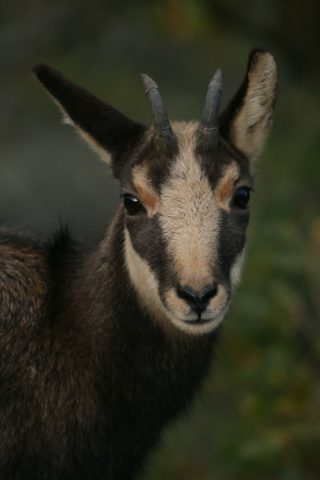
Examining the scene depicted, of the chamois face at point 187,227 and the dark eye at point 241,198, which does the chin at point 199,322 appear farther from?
the dark eye at point 241,198

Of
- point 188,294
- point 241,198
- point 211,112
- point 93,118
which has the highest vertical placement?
point 211,112

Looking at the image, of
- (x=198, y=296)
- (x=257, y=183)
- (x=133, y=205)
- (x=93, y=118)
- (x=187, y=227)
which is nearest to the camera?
(x=198, y=296)

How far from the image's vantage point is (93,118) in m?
9.58

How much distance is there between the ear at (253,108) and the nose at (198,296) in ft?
5.47

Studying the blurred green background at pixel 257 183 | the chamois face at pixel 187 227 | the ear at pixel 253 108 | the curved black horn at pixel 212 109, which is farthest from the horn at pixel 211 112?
the blurred green background at pixel 257 183

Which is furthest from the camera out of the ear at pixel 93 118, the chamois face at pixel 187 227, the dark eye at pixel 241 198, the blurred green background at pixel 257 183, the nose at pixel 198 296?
the blurred green background at pixel 257 183

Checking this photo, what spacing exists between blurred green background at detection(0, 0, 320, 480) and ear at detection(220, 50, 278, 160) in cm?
153

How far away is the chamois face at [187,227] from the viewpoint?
868 centimetres

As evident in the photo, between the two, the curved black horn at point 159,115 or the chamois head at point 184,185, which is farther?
the curved black horn at point 159,115

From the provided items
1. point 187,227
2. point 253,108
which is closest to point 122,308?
point 187,227

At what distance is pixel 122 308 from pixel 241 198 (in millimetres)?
1221

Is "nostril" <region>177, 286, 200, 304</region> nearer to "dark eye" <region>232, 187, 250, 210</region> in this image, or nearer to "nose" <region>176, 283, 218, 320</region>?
"nose" <region>176, 283, 218, 320</region>

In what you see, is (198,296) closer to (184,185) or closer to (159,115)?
(184,185)

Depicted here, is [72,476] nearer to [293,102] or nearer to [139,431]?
[139,431]
